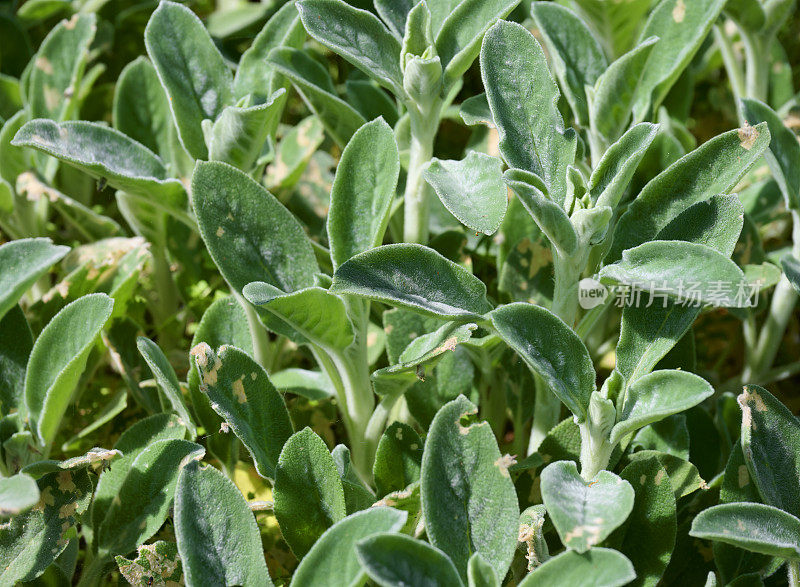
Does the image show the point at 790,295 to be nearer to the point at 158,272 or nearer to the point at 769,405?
the point at 769,405

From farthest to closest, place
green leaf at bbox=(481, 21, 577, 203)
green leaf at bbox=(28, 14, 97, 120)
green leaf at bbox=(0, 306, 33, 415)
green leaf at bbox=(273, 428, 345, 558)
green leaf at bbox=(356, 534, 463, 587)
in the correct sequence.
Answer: green leaf at bbox=(28, 14, 97, 120), green leaf at bbox=(0, 306, 33, 415), green leaf at bbox=(481, 21, 577, 203), green leaf at bbox=(273, 428, 345, 558), green leaf at bbox=(356, 534, 463, 587)

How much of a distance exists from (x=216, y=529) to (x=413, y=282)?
0.38 metres

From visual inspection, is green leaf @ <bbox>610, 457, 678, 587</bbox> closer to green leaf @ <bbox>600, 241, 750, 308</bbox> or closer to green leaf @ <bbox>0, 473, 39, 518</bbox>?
green leaf @ <bbox>600, 241, 750, 308</bbox>

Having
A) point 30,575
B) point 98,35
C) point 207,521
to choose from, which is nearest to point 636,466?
point 207,521

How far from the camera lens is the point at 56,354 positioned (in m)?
1.23

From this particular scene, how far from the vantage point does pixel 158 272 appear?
1.72 metres

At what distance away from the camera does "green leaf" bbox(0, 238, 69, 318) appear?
1.17 meters

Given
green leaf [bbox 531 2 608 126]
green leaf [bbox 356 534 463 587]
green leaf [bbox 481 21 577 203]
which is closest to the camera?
green leaf [bbox 356 534 463 587]

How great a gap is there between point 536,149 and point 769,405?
1.55 ft

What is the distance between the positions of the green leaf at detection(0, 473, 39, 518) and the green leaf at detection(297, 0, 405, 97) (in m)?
0.70

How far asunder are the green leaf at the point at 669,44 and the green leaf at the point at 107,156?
2.57ft

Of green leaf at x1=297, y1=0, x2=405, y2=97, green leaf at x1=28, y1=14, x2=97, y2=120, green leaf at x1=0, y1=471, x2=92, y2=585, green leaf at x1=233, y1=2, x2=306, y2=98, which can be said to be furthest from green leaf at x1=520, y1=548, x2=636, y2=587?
green leaf at x1=28, y1=14, x2=97, y2=120

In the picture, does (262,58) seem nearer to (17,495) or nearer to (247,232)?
(247,232)

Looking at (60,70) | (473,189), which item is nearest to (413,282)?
(473,189)
